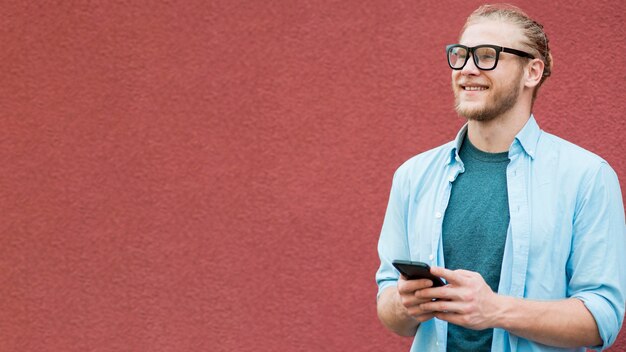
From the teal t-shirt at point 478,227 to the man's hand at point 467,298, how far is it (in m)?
0.13

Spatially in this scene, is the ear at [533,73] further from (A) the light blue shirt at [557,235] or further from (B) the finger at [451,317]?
(B) the finger at [451,317]

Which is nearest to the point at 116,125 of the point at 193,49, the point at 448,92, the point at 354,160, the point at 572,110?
the point at 193,49

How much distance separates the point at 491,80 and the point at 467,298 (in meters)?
0.53

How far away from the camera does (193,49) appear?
302 cm

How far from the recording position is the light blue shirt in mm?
1787

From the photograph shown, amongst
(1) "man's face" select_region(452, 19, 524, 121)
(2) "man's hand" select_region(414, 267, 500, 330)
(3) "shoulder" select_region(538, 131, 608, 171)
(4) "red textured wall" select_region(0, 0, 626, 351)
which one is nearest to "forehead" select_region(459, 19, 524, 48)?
(1) "man's face" select_region(452, 19, 524, 121)

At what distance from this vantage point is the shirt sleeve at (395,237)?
2.06 metres

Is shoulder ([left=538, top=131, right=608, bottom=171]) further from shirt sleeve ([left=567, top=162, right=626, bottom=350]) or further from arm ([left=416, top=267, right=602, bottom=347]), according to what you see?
arm ([left=416, top=267, right=602, bottom=347])

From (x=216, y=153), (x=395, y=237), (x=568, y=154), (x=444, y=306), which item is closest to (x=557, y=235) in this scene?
(x=568, y=154)

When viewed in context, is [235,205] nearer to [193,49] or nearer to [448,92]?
[193,49]

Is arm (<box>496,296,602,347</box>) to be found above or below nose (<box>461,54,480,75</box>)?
below

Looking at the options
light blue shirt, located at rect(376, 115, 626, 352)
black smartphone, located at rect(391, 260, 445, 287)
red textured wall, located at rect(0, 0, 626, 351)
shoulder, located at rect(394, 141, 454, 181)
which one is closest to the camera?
black smartphone, located at rect(391, 260, 445, 287)

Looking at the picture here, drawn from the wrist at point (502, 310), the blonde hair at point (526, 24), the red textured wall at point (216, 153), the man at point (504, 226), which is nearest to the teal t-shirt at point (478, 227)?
the man at point (504, 226)

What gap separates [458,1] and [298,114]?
0.68m
